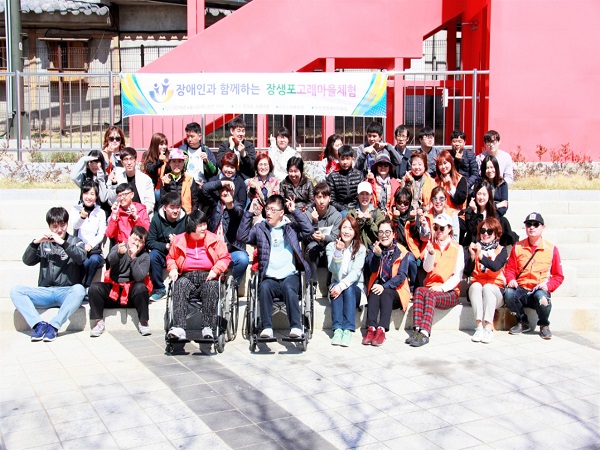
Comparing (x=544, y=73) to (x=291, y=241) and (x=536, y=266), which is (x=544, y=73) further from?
(x=291, y=241)

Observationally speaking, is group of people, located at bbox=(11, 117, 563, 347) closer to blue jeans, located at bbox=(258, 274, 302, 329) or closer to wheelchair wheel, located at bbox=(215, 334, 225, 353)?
blue jeans, located at bbox=(258, 274, 302, 329)

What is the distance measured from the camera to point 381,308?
721cm

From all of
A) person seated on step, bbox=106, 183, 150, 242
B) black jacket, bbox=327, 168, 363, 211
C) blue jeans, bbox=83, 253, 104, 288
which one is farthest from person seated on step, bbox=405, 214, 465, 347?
blue jeans, bbox=83, 253, 104, 288

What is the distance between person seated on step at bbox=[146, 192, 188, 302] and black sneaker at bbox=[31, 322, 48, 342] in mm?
1119

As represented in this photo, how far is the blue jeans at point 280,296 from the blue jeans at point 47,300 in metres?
1.85

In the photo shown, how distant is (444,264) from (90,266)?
3625 millimetres

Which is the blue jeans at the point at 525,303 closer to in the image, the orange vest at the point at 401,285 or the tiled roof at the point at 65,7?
the orange vest at the point at 401,285

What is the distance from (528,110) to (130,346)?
27.0ft

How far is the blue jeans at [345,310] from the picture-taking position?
7094 mm

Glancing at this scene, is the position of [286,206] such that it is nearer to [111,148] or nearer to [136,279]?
[136,279]

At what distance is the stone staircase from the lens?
747 centimetres

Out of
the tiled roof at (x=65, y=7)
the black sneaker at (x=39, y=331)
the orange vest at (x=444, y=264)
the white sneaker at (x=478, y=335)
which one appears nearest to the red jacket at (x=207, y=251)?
the black sneaker at (x=39, y=331)

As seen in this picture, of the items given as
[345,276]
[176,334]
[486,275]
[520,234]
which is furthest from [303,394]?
[520,234]

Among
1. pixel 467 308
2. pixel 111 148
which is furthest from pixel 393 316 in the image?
pixel 111 148
